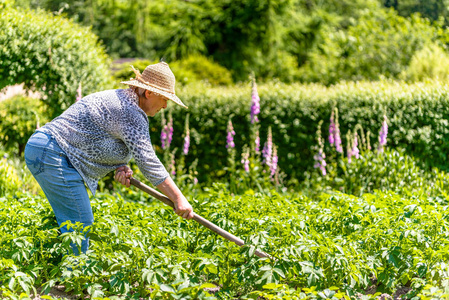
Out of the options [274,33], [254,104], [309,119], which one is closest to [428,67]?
[309,119]

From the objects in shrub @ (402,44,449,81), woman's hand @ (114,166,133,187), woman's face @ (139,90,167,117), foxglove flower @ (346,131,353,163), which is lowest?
foxglove flower @ (346,131,353,163)

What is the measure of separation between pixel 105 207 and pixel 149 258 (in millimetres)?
1338

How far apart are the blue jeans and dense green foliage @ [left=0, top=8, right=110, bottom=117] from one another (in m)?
3.07

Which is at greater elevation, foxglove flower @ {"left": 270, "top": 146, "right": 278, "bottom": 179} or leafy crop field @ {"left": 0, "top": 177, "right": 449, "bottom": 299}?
leafy crop field @ {"left": 0, "top": 177, "right": 449, "bottom": 299}

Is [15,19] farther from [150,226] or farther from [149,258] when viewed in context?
[149,258]

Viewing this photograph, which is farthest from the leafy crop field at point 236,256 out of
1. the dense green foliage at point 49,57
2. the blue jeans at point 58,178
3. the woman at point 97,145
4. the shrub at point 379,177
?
the dense green foliage at point 49,57

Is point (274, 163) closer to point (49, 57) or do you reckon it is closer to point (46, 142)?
point (49, 57)

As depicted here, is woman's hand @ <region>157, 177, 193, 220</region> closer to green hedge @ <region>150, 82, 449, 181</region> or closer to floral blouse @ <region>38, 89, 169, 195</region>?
floral blouse @ <region>38, 89, 169, 195</region>

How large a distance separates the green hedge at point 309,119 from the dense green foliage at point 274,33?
18.2 feet

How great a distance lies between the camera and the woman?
123 inches

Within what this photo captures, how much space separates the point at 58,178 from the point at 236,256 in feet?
4.12

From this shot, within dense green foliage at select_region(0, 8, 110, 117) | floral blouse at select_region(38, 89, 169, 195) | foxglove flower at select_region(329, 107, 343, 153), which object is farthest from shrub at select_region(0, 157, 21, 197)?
foxglove flower at select_region(329, 107, 343, 153)

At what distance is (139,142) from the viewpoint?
3.10 meters

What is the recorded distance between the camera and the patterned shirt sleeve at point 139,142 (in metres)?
3.10
